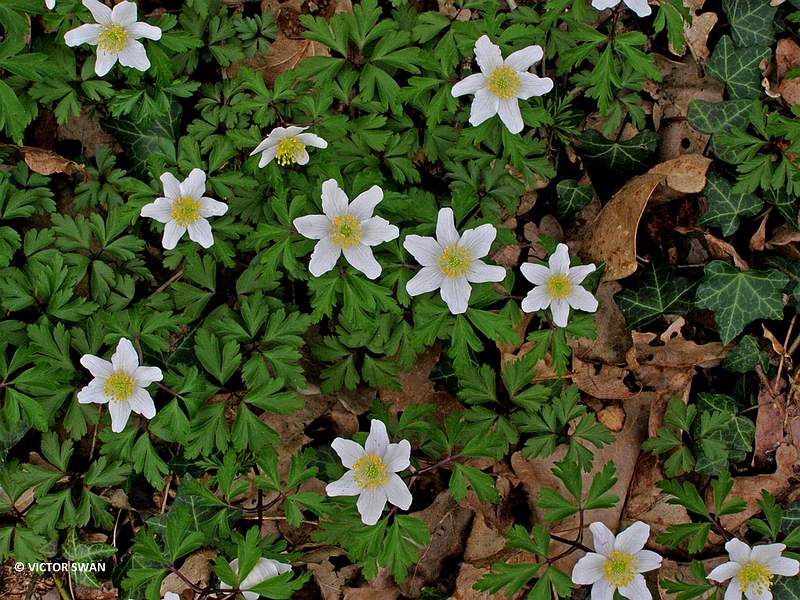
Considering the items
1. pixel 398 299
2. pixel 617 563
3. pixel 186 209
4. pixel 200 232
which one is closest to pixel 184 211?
pixel 186 209

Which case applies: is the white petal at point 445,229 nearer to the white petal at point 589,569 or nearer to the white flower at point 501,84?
the white flower at point 501,84

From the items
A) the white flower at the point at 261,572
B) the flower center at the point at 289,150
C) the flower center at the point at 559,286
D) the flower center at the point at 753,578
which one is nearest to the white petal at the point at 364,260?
the flower center at the point at 289,150

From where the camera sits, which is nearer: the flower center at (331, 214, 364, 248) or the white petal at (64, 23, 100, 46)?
the flower center at (331, 214, 364, 248)

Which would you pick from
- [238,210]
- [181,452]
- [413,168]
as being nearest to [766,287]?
[413,168]

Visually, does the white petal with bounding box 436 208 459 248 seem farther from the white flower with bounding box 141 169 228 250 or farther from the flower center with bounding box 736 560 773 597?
the flower center with bounding box 736 560 773 597

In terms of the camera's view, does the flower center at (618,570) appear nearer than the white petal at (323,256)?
No

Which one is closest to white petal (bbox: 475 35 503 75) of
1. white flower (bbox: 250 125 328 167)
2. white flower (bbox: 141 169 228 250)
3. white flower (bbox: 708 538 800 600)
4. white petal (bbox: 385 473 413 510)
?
white flower (bbox: 250 125 328 167)
